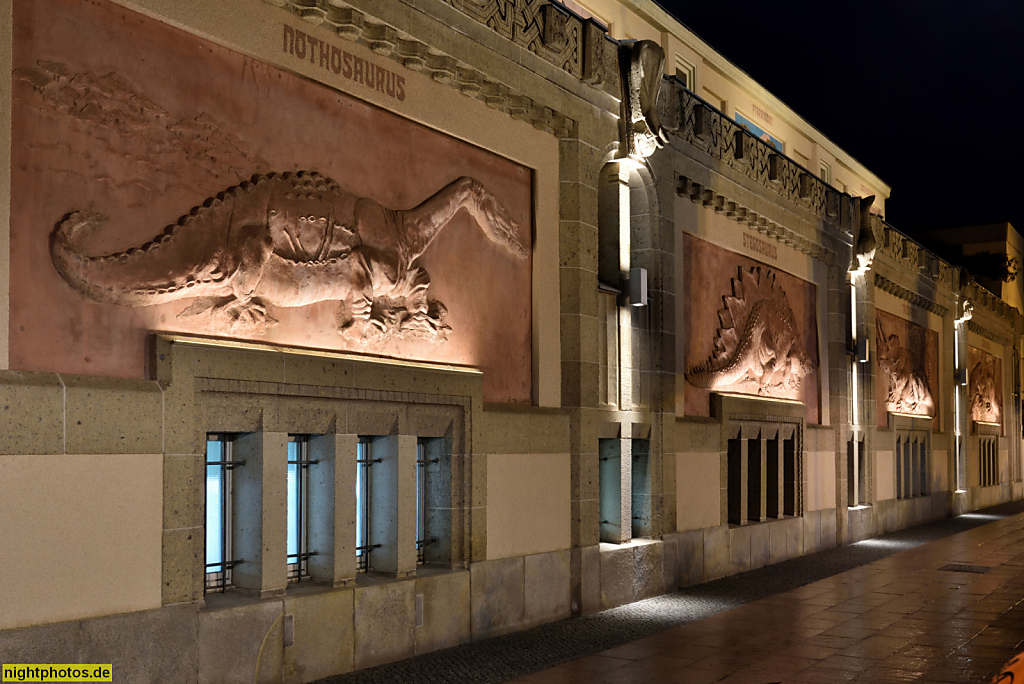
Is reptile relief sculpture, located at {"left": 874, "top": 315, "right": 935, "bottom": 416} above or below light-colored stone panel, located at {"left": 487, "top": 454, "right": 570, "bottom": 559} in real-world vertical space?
above

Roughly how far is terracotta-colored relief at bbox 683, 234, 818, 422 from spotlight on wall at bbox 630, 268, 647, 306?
2.55 m

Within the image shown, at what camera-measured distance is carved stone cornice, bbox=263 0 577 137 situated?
10.3 metres

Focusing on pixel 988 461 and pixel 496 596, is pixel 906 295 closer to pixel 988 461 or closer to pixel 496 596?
pixel 988 461

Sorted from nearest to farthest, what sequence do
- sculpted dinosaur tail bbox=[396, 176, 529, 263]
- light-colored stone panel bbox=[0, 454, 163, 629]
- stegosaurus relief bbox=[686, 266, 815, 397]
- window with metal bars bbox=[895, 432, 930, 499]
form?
light-colored stone panel bbox=[0, 454, 163, 629]
sculpted dinosaur tail bbox=[396, 176, 529, 263]
stegosaurus relief bbox=[686, 266, 815, 397]
window with metal bars bbox=[895, 432, 930, 499]

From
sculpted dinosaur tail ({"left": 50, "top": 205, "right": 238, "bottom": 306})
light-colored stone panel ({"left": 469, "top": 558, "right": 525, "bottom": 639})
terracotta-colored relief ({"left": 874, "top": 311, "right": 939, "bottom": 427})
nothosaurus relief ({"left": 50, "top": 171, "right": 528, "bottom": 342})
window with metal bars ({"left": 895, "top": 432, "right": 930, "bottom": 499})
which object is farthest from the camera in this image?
window with metal bars ({"left": 895, "top": 432, "right": 930, "bottom": 499})

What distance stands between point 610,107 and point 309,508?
24.2 feet

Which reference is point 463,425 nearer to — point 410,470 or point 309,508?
point 410,470

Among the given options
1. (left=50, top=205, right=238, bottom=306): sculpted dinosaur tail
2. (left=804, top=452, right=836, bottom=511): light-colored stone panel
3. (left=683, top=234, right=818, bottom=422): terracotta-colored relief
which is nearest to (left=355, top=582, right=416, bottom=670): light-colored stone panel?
(left=50, top=205, right=238, bottom=306): sculpted dinosaur tail

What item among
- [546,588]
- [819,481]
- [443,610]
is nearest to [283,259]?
[443,610]

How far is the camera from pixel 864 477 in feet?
84.9

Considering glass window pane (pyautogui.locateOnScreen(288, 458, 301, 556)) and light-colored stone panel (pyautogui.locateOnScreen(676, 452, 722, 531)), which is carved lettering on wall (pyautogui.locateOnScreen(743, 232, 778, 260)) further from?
glass window pane (pyautogui.locateOnScreen(288, 458, 301, 556))

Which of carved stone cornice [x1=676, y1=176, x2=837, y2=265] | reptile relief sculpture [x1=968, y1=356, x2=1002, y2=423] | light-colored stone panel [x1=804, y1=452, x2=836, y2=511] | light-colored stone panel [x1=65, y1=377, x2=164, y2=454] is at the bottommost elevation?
light-colored stone panel [x1=804, y1=452, x2=836, y2=511]

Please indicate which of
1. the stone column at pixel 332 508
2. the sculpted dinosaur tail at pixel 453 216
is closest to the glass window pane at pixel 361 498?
the stone column at pixel 332 508

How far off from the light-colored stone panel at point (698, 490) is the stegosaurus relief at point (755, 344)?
4.24 ft
